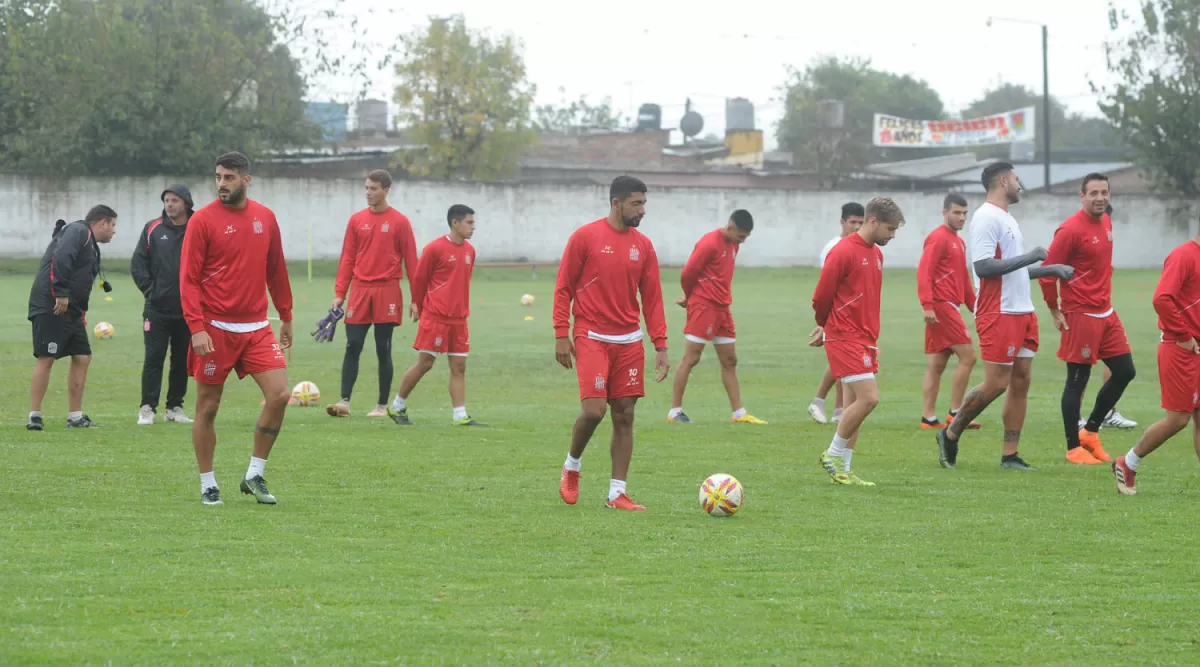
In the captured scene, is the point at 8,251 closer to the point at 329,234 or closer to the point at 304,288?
the point at 329,234

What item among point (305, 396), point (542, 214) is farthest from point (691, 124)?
point (305, 396)

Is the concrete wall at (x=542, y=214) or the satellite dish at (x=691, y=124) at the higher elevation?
the satellite dish at (x=691, y=124)

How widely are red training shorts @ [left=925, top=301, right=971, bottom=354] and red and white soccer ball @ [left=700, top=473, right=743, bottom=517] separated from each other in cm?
586

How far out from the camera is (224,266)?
8891 mm

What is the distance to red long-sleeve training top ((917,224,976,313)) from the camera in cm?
1414

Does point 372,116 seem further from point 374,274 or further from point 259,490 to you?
point 259,490

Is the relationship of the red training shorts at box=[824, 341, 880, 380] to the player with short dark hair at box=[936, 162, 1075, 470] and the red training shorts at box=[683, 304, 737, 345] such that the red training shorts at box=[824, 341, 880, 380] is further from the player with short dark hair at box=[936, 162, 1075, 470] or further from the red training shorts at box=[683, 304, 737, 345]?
the red training shorts at box=[683, 304, 737, 345]

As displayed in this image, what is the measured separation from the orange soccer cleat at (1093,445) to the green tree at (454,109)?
2104 inches

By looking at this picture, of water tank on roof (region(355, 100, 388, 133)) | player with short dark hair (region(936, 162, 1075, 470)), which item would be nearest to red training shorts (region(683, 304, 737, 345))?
player with short dark hair (region(936, 162, 1075, 470))

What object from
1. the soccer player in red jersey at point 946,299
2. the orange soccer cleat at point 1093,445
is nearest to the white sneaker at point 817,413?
the soccer player in red jersey at point 946,299

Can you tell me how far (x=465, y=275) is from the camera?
14469 mm

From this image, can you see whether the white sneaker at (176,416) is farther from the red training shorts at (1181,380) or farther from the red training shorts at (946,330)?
the red training shorts at (1181,380)

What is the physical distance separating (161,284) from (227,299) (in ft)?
15.5

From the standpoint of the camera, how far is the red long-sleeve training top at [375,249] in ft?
47.4
